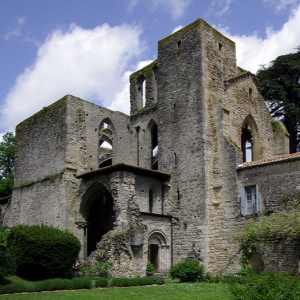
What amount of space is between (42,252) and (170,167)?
7.55 m

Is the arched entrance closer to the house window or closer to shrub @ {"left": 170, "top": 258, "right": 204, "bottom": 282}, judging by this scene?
shrub @ {"left": 170, "top": 258, "right": 204, "bottom": 282}

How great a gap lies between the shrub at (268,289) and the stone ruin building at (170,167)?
24.2ft

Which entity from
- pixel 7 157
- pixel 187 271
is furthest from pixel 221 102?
pixel 7 157

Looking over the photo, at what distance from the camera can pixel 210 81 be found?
20953 millimetres

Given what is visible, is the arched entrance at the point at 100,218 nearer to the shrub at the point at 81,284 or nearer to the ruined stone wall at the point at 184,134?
the ruined stone wall at the point at 184,134

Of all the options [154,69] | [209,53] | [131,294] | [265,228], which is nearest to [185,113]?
[209,53]

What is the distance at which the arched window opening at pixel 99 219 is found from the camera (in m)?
24.6

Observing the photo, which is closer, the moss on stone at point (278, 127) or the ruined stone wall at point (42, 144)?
the ruined stone wall at point (42, 144)

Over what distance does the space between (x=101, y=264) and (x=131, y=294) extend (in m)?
5.07

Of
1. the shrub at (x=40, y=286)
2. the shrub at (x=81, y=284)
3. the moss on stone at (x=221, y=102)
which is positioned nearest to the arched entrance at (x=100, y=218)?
the moss on stone at (x=221, y=102)

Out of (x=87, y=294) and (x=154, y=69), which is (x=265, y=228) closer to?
(x=87, y=294)

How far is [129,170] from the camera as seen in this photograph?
766 inches

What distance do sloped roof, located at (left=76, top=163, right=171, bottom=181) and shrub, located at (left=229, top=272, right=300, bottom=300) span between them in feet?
33.4

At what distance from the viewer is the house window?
58.3 feet
